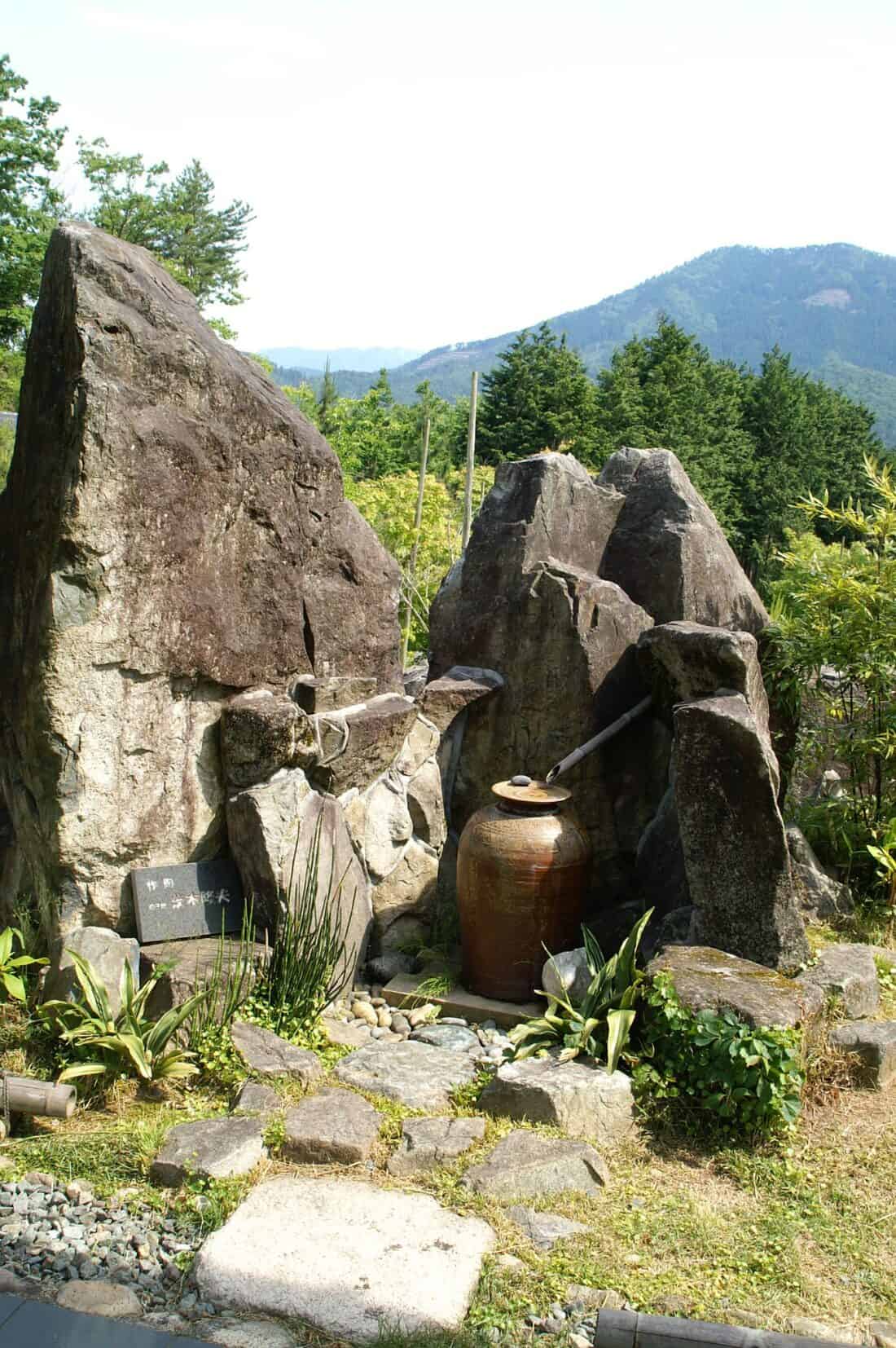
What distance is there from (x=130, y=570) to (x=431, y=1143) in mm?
2619

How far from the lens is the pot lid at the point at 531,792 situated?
5559mm

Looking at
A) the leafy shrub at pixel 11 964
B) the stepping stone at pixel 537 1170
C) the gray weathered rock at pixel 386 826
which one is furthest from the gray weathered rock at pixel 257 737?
Result: the stepping stone at pixel 537 1170

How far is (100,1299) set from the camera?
10.6ft

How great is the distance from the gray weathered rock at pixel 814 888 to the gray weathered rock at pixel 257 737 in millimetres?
2877

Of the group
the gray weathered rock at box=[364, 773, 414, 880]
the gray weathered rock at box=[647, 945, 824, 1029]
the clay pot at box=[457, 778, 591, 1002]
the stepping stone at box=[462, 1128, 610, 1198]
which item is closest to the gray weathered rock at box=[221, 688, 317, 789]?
the gray weathered rock at box=[364, 773, 414, 880]

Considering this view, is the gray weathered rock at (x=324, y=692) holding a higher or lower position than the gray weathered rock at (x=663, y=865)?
higher

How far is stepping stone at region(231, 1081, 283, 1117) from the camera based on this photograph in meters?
4.23

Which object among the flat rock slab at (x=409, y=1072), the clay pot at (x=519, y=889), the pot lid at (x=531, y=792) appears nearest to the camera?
the flat rock slab at (x=409, y=1072)

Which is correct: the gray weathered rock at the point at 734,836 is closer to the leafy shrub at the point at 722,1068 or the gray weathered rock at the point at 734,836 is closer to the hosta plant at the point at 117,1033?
the leafy shrub at the point at 722,1068

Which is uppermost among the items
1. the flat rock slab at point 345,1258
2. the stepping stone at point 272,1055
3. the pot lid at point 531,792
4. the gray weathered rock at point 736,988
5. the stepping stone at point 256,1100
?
the pot lid at point 531,792

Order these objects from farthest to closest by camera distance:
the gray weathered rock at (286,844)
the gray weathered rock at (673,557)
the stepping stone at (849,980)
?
1. the gray weathered rock at (673,557)
2. the gray weathered rock at (286,844)
3. the stepping stone at (849,980)

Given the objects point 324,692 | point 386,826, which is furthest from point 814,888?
point 324,692

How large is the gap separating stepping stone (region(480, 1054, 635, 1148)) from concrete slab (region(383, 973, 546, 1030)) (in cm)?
78

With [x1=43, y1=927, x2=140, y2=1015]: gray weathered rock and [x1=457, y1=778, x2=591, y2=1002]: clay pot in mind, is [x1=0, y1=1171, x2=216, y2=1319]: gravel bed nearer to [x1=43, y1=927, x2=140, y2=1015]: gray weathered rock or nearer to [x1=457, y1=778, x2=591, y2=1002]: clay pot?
[x1=43, y1=927, x2=140, y2=1015]: gray weathered rock
